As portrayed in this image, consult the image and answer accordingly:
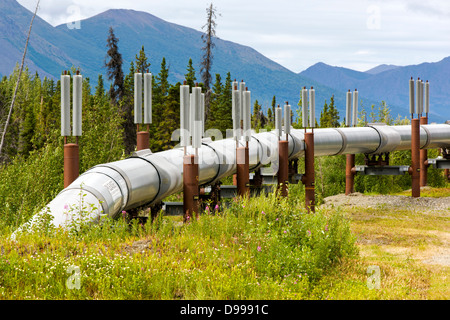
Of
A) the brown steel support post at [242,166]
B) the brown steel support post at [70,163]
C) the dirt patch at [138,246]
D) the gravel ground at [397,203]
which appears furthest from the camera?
the gravel ground at [397,203]

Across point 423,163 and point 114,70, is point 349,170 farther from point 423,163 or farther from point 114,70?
point 114,70

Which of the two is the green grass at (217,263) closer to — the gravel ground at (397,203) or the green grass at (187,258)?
the green grass at (187,258)

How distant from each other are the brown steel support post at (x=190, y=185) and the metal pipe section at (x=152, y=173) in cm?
23

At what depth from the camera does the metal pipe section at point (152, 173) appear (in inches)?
456

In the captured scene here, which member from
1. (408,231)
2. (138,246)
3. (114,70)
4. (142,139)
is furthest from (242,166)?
(114,70)

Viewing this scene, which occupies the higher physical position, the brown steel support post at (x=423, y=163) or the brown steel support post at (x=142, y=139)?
the brown steel support post at (x=142, y=139)

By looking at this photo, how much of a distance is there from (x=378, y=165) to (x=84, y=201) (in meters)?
23.7

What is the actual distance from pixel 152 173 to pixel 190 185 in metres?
1.85

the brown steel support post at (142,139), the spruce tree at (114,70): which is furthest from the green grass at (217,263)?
the spruce tree at (114,70)

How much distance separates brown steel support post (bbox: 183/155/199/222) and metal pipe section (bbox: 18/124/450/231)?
0.23 m

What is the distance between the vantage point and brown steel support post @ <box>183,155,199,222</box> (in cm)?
1570
